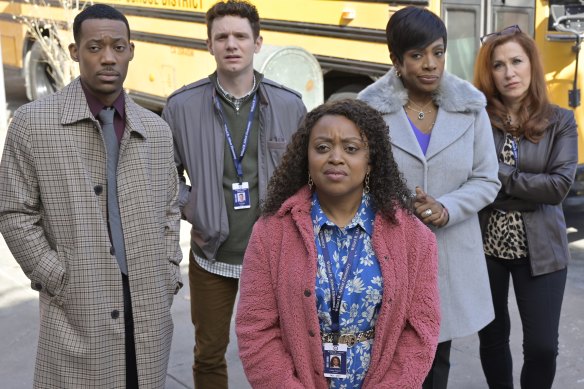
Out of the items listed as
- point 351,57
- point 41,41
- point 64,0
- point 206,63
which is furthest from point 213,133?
point 41,41

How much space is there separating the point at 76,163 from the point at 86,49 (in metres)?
0.40

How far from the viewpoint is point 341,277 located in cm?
253

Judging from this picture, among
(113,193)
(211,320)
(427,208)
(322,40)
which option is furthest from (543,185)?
(322,40)

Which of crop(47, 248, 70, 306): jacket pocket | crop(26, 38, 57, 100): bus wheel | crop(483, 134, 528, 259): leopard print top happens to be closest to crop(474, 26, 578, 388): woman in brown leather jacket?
crop(483, 134, 528, 259): leopard print top

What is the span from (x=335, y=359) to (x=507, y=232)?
1.45 meters

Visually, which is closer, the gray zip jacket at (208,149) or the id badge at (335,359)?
the id badge at (335,359)

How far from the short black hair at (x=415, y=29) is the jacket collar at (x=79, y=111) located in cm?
97

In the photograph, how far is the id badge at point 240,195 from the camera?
3676 mm

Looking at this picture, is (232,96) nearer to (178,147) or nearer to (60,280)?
(178,147)

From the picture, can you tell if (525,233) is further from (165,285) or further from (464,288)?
(165,285)

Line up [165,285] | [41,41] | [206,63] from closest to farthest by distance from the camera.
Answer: [165,285], [206,63], [41,41]

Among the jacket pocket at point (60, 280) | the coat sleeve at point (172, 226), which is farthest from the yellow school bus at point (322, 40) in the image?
the jacket pocket at point (60, 280)

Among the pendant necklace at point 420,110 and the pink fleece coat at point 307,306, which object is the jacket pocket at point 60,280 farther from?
the pendant necklace at point 420,110

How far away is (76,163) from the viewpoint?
2.91 meters
